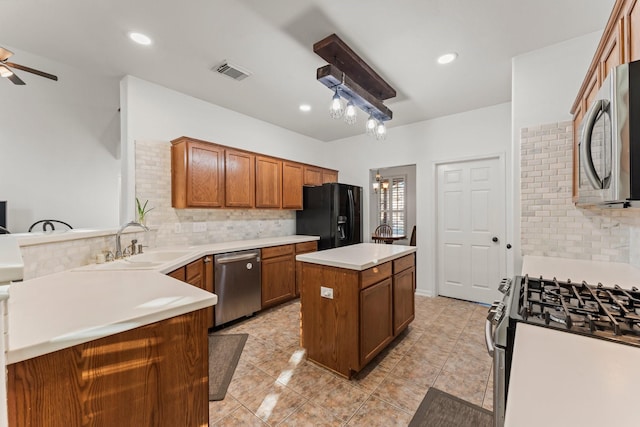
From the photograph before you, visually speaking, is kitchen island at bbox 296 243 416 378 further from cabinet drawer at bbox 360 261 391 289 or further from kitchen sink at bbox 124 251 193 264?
kitchen sink at bbox 124 251 193 264

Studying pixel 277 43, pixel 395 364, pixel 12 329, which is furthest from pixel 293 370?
pixel 277 43

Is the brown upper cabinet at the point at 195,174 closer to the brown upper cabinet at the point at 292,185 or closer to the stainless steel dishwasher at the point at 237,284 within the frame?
the stainless steel dishwasher at the point at 237,284

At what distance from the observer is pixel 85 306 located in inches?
40.3

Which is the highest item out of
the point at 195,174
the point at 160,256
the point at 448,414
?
the point at 195,174

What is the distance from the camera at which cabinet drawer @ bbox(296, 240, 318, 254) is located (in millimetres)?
3807

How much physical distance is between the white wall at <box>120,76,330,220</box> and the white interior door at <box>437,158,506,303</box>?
8.99ft

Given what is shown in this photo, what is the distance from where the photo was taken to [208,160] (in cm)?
310

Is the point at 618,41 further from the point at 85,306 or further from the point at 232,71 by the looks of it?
the point at 232,71

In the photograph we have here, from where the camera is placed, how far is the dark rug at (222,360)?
76.4 inches

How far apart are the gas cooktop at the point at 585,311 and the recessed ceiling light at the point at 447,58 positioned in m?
2.08

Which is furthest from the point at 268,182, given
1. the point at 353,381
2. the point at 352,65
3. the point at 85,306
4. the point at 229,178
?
the point at 85,306

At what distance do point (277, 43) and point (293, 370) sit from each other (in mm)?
2712

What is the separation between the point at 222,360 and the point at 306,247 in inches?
75.5

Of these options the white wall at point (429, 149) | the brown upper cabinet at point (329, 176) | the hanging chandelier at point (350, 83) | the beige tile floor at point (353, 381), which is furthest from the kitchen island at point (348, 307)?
the brown upper cabinet at point (329, 176)
